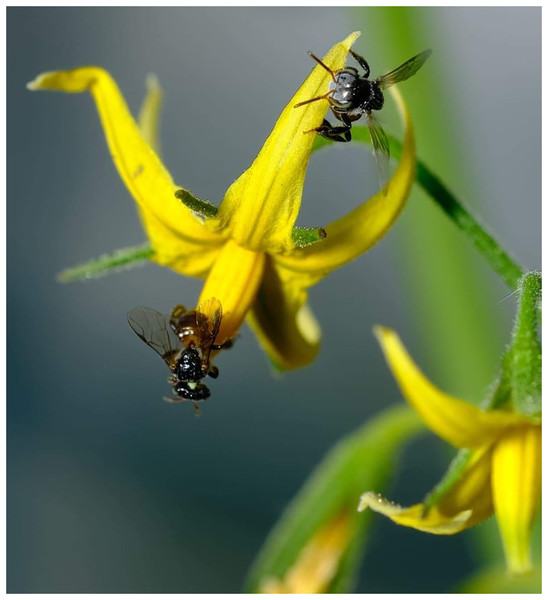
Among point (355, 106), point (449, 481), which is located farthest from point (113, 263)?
point (449, 481)

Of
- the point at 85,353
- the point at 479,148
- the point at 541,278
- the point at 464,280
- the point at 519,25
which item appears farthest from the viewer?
the point at 85,353

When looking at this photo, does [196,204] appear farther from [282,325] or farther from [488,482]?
[488,482]

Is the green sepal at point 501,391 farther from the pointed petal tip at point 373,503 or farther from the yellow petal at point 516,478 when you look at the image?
the pointed petal tip at point 373,503

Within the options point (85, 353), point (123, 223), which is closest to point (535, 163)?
point (123, 223)

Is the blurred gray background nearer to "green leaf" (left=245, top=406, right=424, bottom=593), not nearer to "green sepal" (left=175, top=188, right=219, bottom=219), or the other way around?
"green leaf" (left=245, top=406, right=424, bottom=593)

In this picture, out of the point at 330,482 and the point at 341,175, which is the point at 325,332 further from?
the point at 330,482

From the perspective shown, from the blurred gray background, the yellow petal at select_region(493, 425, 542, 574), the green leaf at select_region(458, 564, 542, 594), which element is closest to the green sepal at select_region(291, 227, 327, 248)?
the yellow petal at select_region(493, 425, 542, 574)
